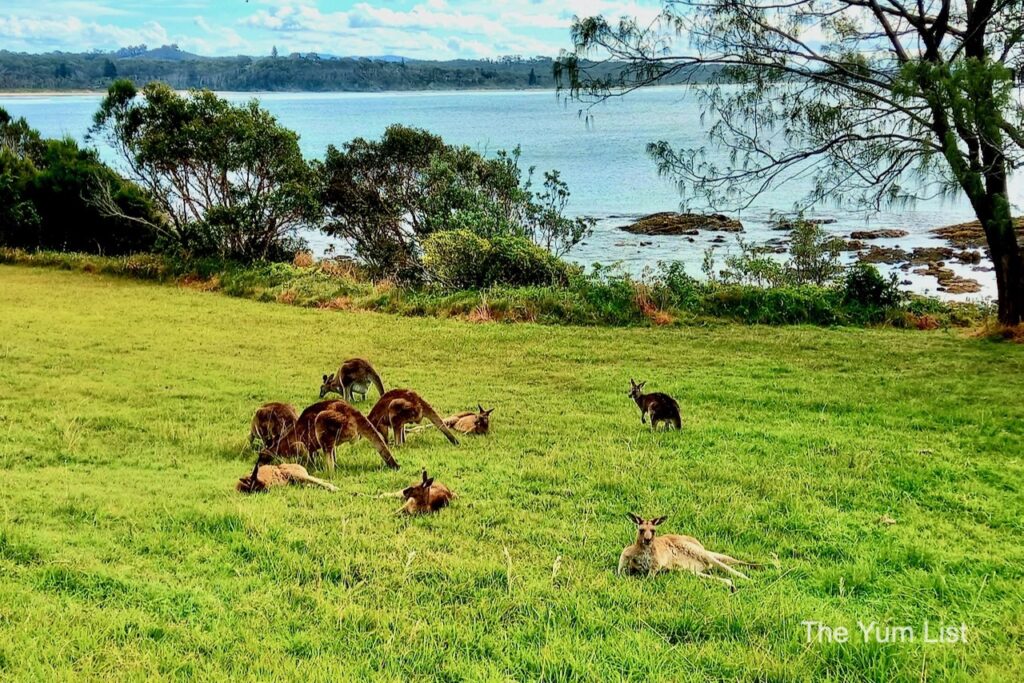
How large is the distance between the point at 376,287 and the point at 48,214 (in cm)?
1278

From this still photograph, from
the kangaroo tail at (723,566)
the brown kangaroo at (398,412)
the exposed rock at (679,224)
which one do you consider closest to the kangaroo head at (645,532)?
the kangaroo tail at (723,566)

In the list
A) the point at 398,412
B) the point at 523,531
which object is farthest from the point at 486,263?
the point at 523,531

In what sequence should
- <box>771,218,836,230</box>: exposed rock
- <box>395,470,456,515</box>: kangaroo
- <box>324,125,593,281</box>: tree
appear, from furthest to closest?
1. <box>771,218,836,230</box>: exposed rock
2. <box>324,125,593,281</box>: tree
3. <box>395,470,456,515</box>: kangaroo

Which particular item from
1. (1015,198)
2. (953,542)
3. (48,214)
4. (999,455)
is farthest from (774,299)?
(1015,198)

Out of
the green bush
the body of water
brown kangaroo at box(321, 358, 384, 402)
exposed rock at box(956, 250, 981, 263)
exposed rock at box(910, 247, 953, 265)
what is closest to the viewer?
brown kangaroo at box(321, 358, 384, 402)

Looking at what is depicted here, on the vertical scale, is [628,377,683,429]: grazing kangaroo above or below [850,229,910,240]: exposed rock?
below

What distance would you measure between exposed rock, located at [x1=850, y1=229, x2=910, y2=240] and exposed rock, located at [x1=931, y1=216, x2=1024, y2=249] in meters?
1.56

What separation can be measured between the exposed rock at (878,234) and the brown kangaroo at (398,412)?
3155 cm

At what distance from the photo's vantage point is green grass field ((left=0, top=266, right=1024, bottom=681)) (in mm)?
3607

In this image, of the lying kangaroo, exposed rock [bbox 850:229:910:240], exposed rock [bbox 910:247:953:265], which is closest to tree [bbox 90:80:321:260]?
the lying kangaroo

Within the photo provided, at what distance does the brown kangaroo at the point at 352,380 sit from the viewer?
9.40m

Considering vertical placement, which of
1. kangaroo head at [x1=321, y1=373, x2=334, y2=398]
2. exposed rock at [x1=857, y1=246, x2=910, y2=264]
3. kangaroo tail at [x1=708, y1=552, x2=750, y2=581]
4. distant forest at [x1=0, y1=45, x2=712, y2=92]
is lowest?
kangaroo head at [x1=321, y1=373, x2=334, y2=398]

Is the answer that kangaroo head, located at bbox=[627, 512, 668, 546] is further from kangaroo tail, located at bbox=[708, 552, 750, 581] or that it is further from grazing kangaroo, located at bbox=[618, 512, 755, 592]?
kangaroo tail, located at bbox=[708, 552, 750, 581]

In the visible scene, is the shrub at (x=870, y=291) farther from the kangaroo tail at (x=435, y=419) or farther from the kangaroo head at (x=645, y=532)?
the kangaroo head at (x=645, y=532)
